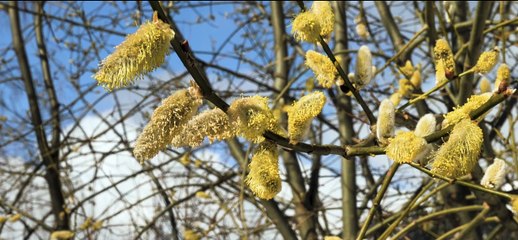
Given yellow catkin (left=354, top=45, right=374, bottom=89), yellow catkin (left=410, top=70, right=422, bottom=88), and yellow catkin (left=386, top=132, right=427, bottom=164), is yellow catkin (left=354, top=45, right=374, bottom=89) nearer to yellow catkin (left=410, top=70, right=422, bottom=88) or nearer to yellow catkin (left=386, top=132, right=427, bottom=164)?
yellow catkin (left=386, top=132, right=427, bottom=164)

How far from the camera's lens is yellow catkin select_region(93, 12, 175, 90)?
653mm

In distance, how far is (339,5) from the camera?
9.02 feet

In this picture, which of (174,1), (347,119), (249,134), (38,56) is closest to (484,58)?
(249,134)

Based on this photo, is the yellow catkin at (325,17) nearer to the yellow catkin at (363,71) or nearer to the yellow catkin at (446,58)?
the yellow catkin at (363,71)

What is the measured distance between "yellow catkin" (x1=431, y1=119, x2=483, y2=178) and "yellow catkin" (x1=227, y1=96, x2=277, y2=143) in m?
0.20

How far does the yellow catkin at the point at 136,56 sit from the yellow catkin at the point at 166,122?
7 centimetres

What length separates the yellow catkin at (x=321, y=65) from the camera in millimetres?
972

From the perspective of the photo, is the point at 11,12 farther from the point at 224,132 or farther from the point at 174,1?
the point at 224,132

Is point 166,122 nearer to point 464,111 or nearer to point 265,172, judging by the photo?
point 265,172

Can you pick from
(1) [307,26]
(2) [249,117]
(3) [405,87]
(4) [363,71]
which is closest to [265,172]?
(2) [249,117]

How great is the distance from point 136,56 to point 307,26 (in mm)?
299

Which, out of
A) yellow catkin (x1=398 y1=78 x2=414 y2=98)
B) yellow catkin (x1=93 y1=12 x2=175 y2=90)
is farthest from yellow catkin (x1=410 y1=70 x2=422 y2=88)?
yellow catkin (x1=93 y1=12 x2=175 y2=90)

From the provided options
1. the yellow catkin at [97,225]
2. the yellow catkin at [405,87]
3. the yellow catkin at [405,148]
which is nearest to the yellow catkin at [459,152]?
the yellow catkin at [405,148]

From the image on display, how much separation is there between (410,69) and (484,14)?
0.21 meters
